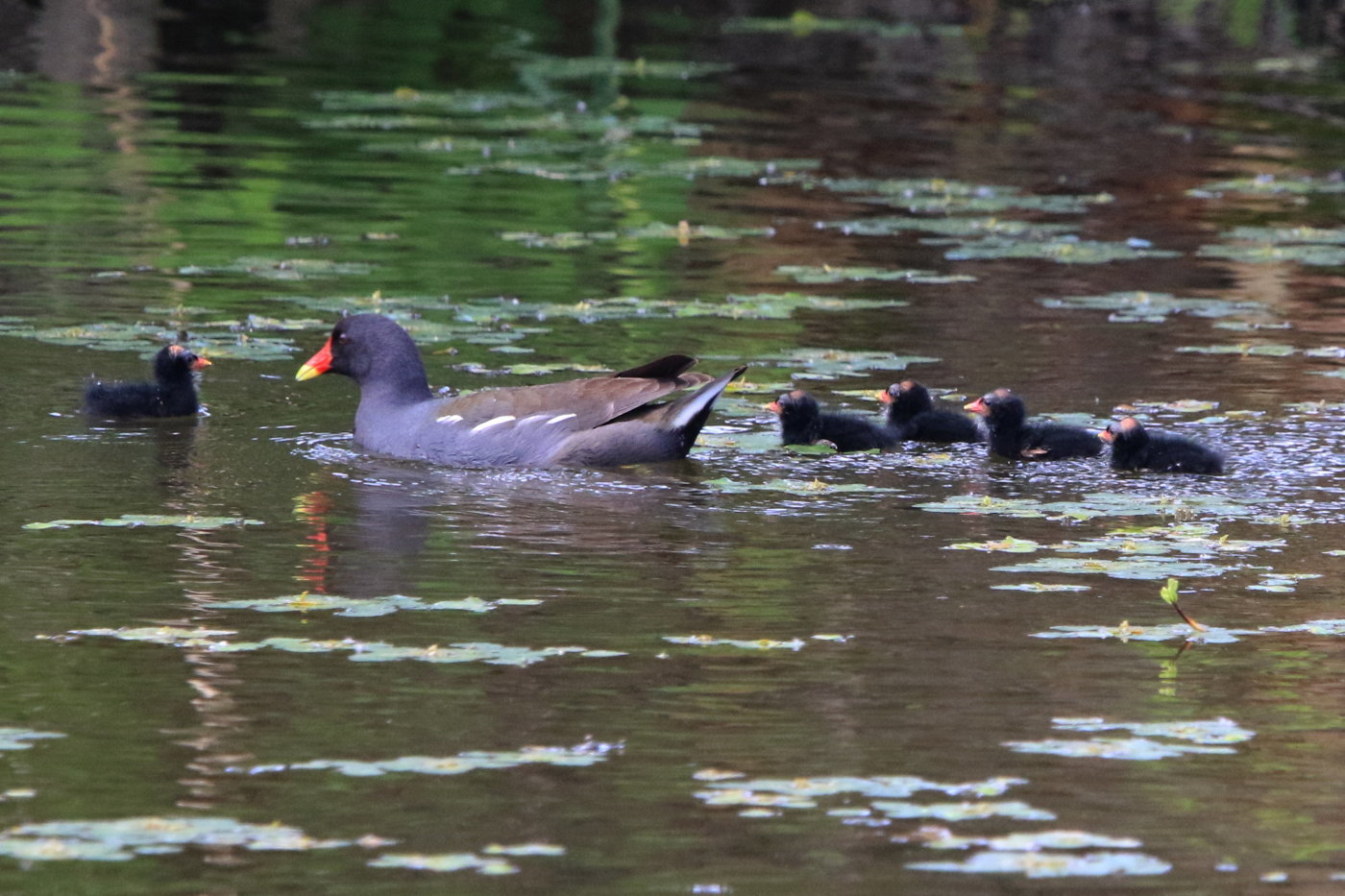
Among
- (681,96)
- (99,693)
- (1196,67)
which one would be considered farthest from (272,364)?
(1196,67)

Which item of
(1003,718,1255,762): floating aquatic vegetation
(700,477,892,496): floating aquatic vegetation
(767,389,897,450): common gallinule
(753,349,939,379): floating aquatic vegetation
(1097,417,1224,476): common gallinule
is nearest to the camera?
(1003,718,1255,762): floating aquatic vegetation

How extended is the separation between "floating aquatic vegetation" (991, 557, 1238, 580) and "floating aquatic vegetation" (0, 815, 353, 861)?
3668mm

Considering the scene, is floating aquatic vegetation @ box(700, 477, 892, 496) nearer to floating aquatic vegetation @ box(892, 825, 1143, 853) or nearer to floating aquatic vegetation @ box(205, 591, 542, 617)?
floating aquatic vegetation @ box(205, 591, 542, 617)

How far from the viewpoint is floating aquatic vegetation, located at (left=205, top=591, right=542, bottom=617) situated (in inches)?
315

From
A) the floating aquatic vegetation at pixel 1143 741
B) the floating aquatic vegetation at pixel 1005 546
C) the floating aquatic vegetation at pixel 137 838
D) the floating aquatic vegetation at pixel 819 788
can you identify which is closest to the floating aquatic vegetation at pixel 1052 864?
the floating aquatic vegetation at pixel 819 788

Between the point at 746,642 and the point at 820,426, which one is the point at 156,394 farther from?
the point at 746,642

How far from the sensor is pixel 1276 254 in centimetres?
1730

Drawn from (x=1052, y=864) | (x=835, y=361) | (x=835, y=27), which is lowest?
(x=1052, y=864)

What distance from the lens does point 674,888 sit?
18.6ft

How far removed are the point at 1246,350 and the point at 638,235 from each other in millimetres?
5223

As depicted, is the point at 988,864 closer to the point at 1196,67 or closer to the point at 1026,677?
the point at 1026,677

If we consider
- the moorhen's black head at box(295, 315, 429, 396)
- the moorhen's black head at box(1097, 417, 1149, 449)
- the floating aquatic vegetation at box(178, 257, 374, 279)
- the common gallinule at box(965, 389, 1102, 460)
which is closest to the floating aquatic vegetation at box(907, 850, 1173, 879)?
the moorhen's black head at box(1097, 417, 1149, 449)

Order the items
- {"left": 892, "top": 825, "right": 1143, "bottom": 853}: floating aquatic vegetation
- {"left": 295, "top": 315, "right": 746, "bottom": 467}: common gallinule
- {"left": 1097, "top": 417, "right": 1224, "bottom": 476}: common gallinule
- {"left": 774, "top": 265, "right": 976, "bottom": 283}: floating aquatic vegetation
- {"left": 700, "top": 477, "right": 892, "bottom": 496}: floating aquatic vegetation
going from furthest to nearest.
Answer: {"left": 774, "top": 265, "right": 976, "bottom": 283}: floating aquatic vegetation
{"left": 295, "top": 315, "right": 746, "bottom": 467}: common gallinule
{"left": 1097, "top": 417, "right": 1224, "bottom": 476}: common gallinule
{"left": 700, "top": 477, "right": 892, "bottom": 496}: floating aquatic vegetation
{"left": 892, "top": 825, "right": 1143, "bottom": 853}: floating aquatic vegetation

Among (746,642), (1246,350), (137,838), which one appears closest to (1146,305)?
(1246,350)
